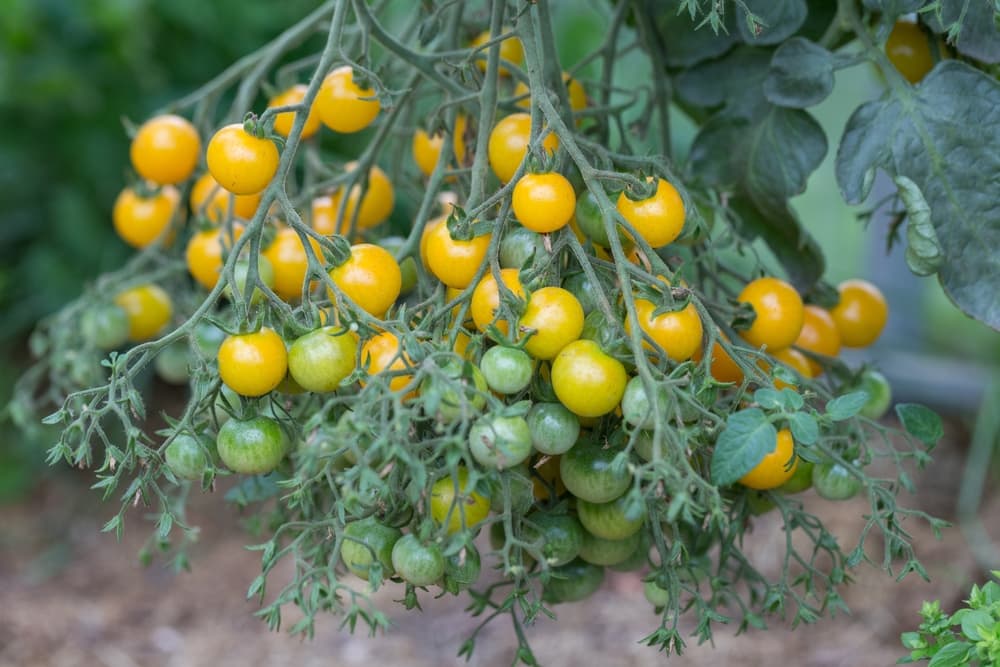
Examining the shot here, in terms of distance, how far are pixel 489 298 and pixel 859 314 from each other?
A: 422 mm

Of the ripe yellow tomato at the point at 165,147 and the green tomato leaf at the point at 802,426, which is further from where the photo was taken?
the ripe yellow tomato at the point at 165,147

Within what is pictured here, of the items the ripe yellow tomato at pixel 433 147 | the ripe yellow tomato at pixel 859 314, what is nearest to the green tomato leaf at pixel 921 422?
the ripe yellow tomato at pixel 859 314

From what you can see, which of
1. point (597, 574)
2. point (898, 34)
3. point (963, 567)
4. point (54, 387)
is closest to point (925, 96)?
point (898, 34)

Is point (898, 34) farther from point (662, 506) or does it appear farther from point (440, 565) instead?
point (440, 565)

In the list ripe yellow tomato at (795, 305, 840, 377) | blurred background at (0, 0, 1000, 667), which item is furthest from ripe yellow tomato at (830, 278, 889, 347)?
blurred background at (0, 0, 1000, 667)

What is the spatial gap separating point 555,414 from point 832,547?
0.28 m

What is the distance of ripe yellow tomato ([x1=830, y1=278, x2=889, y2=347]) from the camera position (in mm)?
920

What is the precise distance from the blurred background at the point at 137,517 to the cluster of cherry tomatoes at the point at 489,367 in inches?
37.7

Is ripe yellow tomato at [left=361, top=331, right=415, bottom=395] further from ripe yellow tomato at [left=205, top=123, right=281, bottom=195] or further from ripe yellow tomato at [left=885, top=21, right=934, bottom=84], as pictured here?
ripe yellow tomato at [left=885, top=21, right=934, bottom=84]

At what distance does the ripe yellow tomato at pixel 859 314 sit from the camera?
0.92 meters

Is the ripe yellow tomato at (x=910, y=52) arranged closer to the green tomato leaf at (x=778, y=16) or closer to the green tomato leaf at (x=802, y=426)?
the green tomato leaf at (x=778, y=16)

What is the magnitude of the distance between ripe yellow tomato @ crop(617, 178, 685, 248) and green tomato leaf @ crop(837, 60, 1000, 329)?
7.0 inches

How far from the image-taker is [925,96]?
0.78m

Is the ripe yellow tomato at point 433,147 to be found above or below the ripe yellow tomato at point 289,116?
below
